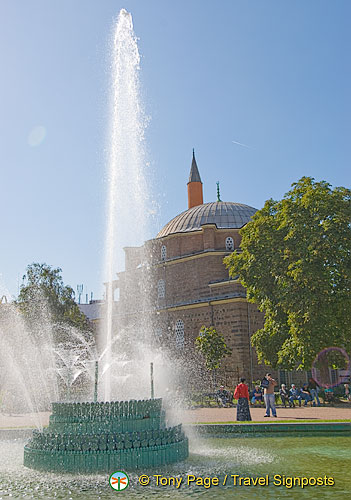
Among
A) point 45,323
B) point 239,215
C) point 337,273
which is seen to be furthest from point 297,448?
point 239,215

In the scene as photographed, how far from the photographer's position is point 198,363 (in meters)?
28.0

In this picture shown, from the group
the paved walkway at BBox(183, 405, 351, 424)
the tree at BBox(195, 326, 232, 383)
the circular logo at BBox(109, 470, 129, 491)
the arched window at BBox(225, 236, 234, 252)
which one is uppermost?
the arched window at BBox(225, 236, 234, 252)

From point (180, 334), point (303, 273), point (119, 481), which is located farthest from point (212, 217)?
point (119, 481)

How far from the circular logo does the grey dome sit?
27489mm

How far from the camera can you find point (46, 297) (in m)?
27.7

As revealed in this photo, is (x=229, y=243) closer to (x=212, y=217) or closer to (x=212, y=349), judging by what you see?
(x=212, y=217)

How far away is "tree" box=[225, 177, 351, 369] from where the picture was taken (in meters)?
18.4

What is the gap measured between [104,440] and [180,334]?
2467 cm

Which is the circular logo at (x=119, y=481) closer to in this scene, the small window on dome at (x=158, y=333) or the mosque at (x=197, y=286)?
the mosque at (x=197, y=286)

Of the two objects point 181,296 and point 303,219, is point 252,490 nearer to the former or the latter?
point 303,219

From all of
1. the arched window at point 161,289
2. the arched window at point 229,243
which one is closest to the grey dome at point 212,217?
the arched window at point 229,243

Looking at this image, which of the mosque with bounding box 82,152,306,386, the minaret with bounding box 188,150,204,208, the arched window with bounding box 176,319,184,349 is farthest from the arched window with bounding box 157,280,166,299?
the minaret with bounding box 188,150,204,208

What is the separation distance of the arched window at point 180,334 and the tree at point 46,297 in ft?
22.9

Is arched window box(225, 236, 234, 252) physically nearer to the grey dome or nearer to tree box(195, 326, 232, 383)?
the grey dome
